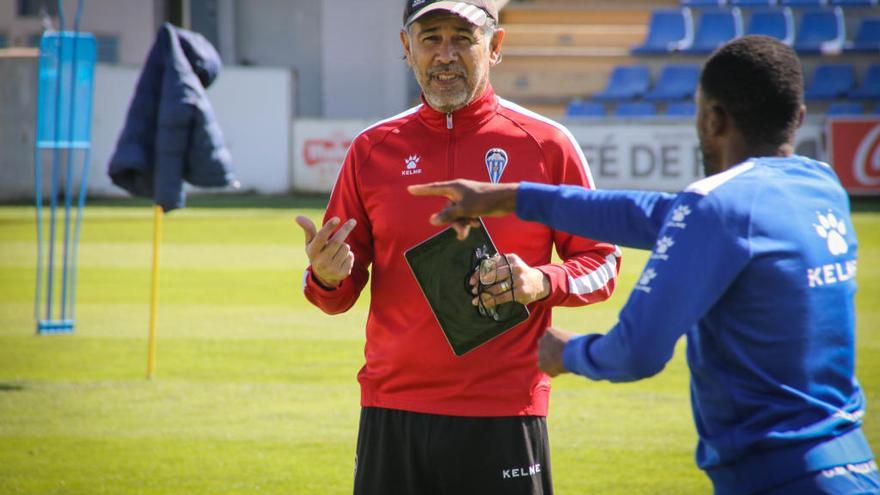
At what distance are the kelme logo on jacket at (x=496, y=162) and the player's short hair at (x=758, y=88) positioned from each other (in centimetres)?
115

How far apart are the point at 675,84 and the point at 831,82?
3466 mm

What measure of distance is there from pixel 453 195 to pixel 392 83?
2894 centimetres

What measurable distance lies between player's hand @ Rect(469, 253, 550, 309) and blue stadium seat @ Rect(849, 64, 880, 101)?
24.8m

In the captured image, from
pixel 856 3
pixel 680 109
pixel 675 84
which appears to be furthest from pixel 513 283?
pixel 856 3

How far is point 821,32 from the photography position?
2819 centimetres

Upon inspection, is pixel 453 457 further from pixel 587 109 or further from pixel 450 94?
pixel 587 109

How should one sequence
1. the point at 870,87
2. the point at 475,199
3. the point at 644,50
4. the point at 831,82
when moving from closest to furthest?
the point at 475,199 → the point at 870,87 → the point at 831,82 → the point at 644,50

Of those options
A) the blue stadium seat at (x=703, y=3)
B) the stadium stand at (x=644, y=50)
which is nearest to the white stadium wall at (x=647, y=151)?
the stadium stand at (x=644, y=50)

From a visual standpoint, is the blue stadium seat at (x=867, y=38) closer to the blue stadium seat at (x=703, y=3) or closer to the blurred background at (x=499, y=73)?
the blurred background at (x=499, y=73)

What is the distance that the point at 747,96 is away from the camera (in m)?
2.71

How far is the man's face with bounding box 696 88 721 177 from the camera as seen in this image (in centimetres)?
278

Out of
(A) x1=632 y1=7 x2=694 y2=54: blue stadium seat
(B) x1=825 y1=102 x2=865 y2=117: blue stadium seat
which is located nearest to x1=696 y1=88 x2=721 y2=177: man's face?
(B) x1=825 y1=102 x2=865 y2=117: blue stadium seat

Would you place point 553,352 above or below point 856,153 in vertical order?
above

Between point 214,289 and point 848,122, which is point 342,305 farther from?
point 848,122
